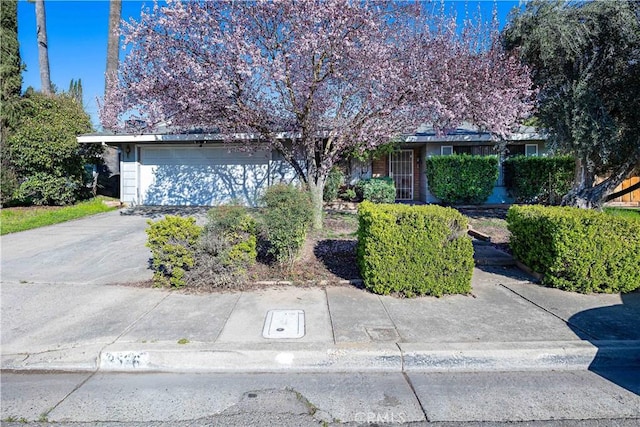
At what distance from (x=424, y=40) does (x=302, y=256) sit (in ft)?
18.0

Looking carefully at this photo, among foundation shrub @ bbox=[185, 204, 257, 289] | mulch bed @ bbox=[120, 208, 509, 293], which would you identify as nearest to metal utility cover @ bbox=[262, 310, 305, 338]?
mulch bed @ bbox=[120, 208, 509, 293]

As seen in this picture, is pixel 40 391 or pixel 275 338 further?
pixel 275 338

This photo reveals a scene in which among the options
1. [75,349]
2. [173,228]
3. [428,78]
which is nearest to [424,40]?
[428,78]

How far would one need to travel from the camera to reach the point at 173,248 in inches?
221

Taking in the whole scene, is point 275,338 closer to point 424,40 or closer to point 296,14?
point 296,14

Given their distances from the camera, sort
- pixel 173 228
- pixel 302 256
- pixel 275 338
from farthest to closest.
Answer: pixel 302 256 < pixel 173 228 < pixel 275 338

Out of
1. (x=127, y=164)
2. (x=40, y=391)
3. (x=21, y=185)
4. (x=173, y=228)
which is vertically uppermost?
(x=127, y=164)

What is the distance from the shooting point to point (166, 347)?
12.4 feet

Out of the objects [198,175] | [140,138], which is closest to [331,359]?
[198,175]

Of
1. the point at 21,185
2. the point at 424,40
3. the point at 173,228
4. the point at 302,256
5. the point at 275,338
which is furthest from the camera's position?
the point at 21,185

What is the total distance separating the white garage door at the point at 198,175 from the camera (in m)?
14.9

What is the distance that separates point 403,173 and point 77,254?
12025 millimetres

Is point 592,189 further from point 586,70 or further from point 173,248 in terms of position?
point 173,248

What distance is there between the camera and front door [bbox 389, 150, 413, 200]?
51.8 feet
